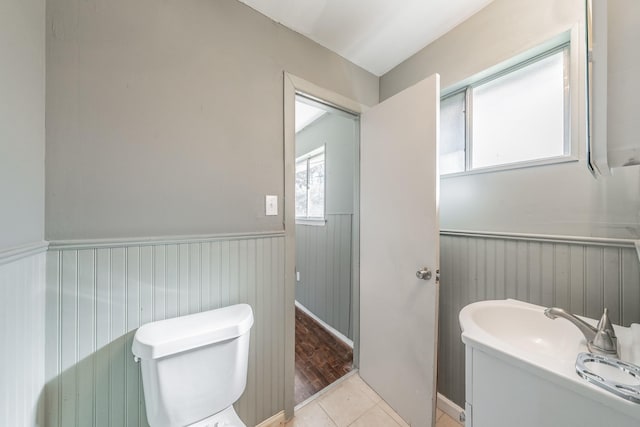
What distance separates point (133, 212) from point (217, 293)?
1.68 ft

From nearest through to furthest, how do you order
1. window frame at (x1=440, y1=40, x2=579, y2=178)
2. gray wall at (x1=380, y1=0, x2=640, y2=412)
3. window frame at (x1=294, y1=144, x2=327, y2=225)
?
gray wall at (x1=380, y1=0, x2=640, y2=412), window frame at (x1=440, y1=40, x2=579, y2=178), window frame at (x1=294, y1=144, x2=327, y2=225)

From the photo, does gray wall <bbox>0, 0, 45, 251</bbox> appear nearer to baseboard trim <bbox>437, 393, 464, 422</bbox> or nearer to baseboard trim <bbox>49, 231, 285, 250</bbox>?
baseboard trim <bbox>49, 231, 285, 250</bbox>

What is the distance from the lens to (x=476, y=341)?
2.25 feet

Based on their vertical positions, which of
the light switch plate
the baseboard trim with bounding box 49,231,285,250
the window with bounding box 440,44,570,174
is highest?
the window with bounding box 440,44,570,174

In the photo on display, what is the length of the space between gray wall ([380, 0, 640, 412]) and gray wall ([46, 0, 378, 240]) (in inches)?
41.2

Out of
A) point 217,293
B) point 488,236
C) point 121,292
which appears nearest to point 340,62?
point 488,236

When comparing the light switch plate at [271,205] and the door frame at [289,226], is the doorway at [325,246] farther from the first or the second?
the light switch plate at [271,205]

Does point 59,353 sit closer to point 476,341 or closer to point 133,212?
point 133,212

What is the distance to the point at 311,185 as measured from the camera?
275 centimetres

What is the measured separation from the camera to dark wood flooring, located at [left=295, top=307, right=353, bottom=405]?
1.59 metres

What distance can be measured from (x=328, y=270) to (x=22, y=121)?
6.81 ft

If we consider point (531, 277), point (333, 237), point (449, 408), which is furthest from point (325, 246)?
point (531, 277)

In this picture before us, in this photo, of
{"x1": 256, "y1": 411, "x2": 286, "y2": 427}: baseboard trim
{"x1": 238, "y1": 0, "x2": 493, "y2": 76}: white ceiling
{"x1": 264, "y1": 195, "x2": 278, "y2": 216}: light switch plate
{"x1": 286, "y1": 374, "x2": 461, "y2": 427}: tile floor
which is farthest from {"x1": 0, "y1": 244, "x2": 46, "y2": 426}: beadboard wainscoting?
{"x1": 238, "y1": 0, "x2": 493, "y2": 76}: white ceiling

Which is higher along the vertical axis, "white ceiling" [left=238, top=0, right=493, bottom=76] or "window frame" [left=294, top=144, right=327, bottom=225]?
"white ceiling" [left=238, top=0, right=493, bottom=76]
